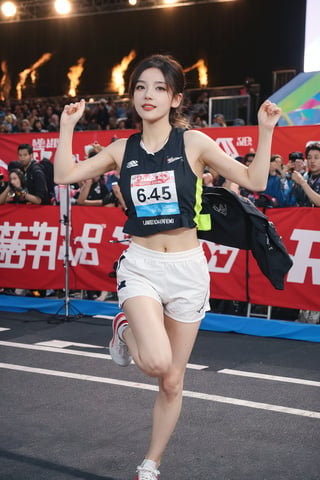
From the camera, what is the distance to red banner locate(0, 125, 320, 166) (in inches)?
340

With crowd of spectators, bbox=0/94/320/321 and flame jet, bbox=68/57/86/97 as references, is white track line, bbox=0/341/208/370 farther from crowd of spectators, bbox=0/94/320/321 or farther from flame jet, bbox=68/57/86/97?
flame jet, bbox=68/57/86/97

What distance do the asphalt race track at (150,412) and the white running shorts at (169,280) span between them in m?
0.93

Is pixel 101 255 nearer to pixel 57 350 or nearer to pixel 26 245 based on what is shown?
pixel 26 245

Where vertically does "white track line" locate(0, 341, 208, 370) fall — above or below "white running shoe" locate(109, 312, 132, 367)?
below

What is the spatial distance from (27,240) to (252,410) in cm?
478

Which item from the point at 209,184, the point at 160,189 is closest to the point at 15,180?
the point at 209,184

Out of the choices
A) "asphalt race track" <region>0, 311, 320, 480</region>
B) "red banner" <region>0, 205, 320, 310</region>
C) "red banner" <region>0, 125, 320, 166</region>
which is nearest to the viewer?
"asphalt race track" <region>0, 311, 320, 480</region>

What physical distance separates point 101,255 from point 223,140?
272cm

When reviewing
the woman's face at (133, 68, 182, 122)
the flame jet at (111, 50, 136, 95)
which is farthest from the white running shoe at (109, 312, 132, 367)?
the flame jet at (111, 50, 136, 95)

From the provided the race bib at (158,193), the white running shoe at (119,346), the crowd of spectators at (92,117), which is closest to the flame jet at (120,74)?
the crowd of spectators at (92,117)

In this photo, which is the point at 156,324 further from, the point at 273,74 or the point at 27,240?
the point at 273,74

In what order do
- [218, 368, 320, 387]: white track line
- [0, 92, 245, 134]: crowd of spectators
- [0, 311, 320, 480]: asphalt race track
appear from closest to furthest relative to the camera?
[0, 311, 320, 480]: asphalt race track, [218, 368, 320, 387]: white track line, [0, 92, 245, 134]: crowd of spectators

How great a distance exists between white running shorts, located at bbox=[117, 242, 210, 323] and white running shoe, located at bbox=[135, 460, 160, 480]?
2.30 feet

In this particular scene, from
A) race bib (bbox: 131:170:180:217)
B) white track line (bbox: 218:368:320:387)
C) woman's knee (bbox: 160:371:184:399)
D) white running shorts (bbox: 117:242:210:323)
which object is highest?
race bib (bbox: 131:170:180:217)
